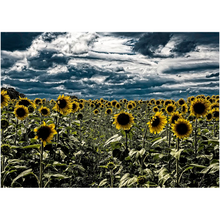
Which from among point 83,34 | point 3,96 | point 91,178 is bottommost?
point 91,178

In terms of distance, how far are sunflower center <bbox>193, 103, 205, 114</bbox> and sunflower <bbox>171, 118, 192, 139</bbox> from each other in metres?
0.63

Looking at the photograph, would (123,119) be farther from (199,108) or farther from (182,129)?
(199,108)

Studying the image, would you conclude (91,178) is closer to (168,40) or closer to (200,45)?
(168,40)

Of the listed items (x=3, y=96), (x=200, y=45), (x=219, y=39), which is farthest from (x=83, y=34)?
(x=219, y=39)

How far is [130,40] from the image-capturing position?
3973 mm

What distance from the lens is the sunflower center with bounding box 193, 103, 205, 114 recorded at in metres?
3.41

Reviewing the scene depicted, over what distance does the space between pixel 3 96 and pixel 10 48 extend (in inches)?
34.4

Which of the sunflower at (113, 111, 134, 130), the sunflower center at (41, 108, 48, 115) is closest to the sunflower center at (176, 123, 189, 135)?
the sunflower at (113, 111, 134, 130)

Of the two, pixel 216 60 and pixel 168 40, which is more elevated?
pixel 168 40

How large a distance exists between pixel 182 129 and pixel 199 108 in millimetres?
765

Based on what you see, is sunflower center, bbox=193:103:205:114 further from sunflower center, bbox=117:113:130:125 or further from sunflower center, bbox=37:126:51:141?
sunflower center, bbox=37:126:51:141

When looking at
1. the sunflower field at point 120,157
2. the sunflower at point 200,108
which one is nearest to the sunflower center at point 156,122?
the sunflower field at point 120,157
